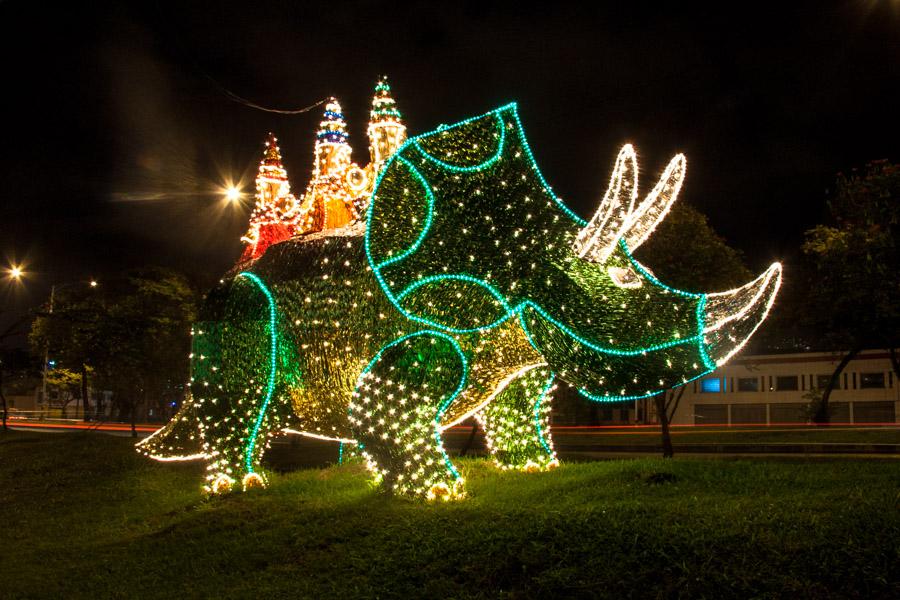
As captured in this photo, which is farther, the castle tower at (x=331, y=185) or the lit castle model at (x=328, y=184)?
the castle tower at (x=331, y=185)

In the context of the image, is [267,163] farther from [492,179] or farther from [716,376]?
[716,376]

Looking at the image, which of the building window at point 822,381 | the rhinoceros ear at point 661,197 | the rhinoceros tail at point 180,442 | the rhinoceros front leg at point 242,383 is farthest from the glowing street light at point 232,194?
the building window at point 822,381

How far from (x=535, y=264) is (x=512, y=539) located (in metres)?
2.12

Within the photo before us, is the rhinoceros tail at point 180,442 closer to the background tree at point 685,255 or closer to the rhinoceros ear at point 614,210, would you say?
the rhinoceros ear at point 614,210

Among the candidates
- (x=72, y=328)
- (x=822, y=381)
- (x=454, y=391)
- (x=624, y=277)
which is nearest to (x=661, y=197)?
(x=624, y=277)

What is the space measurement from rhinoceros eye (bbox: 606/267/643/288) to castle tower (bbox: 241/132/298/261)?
Result: 472cm

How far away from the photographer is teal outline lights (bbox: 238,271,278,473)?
8516mm

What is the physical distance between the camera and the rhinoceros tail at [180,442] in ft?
31.1

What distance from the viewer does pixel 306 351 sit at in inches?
323

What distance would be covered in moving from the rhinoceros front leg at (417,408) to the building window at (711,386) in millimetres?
27726

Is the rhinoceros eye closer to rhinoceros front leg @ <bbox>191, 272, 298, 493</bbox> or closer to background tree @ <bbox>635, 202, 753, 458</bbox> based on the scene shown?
rhinoceros front leg @ <bbox>191, 272, 298, 493</bbox>

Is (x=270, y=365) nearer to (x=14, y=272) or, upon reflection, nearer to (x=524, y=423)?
(x=524, y=423)

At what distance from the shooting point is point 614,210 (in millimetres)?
6176

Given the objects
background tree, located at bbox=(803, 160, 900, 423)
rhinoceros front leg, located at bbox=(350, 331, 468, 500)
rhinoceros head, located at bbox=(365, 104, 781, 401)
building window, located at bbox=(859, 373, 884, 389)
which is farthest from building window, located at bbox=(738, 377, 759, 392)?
rhinoceros front leg, located at bbox=(350, 331, 468, 500)
